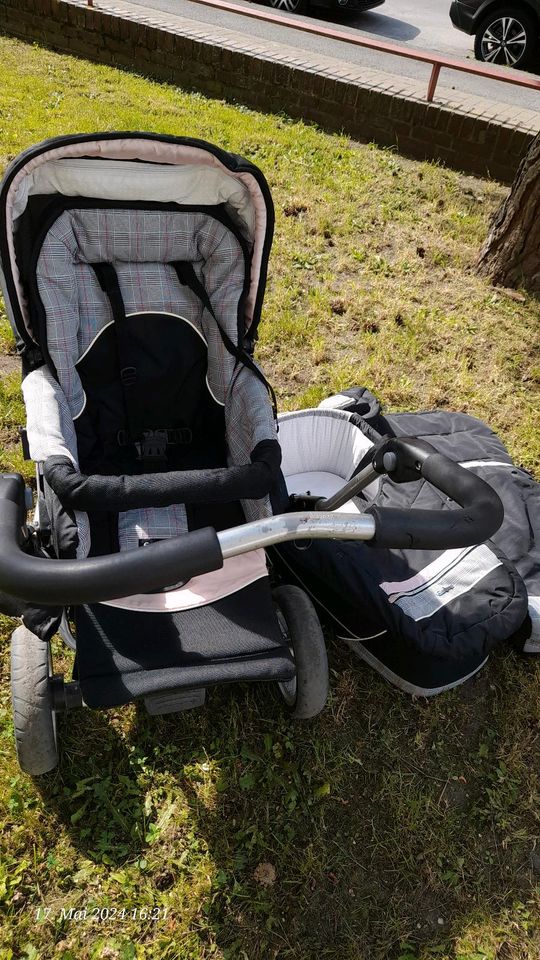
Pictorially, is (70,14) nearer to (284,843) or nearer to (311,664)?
(311,664)

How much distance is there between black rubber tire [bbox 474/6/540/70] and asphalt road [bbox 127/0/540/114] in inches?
11.5

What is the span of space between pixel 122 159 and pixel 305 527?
1.37 meters

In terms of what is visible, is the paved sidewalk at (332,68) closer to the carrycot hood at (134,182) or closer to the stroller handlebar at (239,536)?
the carrycot hood at (134,182)

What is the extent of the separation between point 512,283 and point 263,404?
287 cm

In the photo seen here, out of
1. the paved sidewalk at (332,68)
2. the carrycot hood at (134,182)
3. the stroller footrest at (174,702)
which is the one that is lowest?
the stroller footrest at (174,702)

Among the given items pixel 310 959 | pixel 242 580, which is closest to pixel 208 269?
pixel 242 580

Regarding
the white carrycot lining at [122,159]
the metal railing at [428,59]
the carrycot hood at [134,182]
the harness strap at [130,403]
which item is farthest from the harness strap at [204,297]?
the metal railing at [428,59]

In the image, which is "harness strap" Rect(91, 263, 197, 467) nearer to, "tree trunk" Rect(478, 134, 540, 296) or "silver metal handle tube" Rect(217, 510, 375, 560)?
"silver metal handle tube" Rect(217, 510, 375, 560)

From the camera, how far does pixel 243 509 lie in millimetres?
2395

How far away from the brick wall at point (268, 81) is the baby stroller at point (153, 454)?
406 cm

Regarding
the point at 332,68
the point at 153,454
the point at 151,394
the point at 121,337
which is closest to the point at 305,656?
the point at 153,454

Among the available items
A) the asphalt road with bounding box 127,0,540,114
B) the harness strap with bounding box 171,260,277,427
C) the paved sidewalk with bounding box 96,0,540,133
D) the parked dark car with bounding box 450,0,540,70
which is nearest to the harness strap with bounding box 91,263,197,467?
the harness strap with bounding box 171,260,277,427

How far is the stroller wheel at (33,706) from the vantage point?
6.24ft

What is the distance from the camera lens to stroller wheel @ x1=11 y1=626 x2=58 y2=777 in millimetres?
1903
